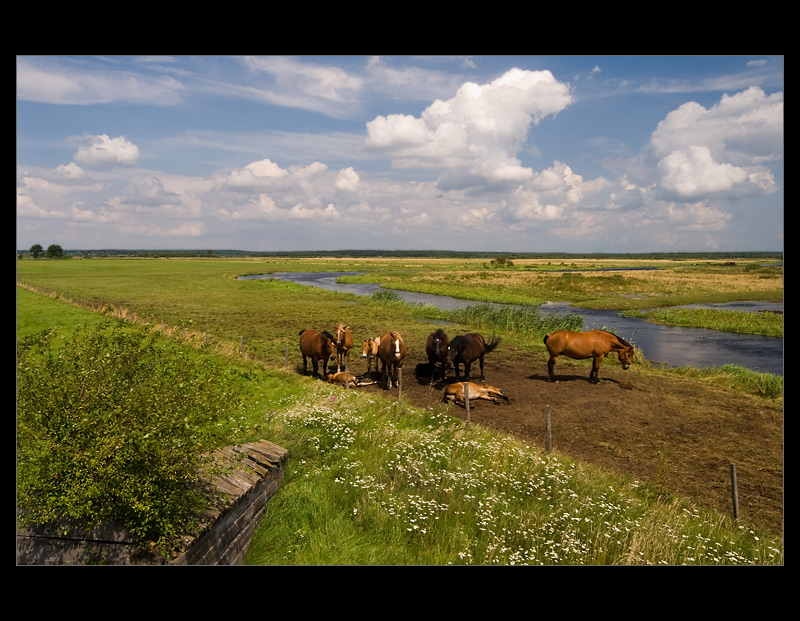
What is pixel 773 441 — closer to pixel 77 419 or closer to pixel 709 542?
pixel 709 542

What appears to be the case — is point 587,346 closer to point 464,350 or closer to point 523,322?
point 464,350

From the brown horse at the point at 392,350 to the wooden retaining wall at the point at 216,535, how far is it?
8.78 metres

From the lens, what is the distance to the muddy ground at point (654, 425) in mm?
9961

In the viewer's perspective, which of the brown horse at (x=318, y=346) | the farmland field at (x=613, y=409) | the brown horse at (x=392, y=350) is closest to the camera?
the farmland field at (x=613, y=409)

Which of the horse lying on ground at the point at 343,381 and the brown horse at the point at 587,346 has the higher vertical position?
the brown horse at the point at 587,346

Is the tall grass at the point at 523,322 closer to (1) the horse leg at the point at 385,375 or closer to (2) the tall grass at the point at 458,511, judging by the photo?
(1) the horse leg at the point at 385,375

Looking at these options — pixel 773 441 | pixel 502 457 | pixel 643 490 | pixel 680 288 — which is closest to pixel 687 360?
pixel 773 441

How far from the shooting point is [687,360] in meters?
25.3

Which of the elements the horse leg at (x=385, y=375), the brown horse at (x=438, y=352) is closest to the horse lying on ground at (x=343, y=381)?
the horse leg at (x=385, y=375)

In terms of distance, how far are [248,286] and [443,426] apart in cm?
6051

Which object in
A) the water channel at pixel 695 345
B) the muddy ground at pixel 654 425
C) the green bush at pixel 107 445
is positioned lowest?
the water channel at pixel 695 345

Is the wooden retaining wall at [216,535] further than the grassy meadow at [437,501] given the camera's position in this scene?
No

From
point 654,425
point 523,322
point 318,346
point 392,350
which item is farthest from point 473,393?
point 523,322

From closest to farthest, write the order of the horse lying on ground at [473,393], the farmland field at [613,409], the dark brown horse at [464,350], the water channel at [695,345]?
the farmland field at [613,409]
the horse lying on ground at [473,393]
the dark brown horse at [464,350]
the water channel at [695,345]
